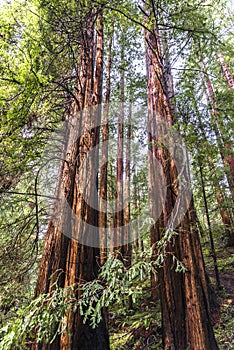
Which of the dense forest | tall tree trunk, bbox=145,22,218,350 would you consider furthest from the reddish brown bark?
tall tree trunk, bbox=145,22,218,350

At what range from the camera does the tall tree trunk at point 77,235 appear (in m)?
2.46

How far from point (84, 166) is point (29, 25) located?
232cm

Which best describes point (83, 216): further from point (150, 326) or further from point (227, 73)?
point (227, 73)

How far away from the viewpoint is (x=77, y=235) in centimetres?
290

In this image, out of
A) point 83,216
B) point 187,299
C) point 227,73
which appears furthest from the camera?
point 227,73

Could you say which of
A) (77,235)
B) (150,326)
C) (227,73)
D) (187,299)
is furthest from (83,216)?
(227,73)

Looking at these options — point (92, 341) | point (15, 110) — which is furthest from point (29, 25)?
point (92, 341)

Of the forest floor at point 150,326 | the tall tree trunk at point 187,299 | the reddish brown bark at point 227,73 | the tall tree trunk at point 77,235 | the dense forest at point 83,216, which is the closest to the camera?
the dense forest at point 83,216

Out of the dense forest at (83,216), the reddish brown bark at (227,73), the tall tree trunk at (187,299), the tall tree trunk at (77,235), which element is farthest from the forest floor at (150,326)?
the reddish brown bark at (227,73)

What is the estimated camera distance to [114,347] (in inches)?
161

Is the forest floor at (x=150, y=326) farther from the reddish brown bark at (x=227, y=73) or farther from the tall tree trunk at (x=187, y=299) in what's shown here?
the reddish brown bark at (x=227, y=73)

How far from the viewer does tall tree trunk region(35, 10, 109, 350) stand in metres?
2.46

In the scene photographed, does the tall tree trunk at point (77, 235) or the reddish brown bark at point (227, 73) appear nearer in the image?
the tall tree trunk at point (77, 235)

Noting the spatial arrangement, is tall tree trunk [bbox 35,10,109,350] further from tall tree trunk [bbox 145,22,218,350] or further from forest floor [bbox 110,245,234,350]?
tall tree trunk [bbox 145,22,218,350]
